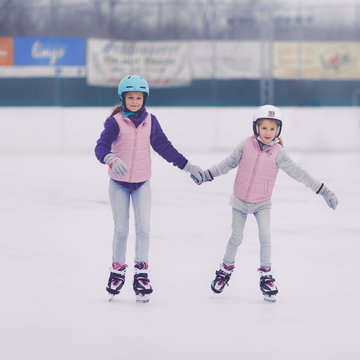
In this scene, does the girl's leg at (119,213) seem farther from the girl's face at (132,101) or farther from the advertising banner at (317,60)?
the advertising banner at (317,60)

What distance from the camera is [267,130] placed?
4082 millimetres

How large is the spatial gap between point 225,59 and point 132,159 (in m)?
12.9

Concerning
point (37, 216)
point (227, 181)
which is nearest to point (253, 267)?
point (37, 216)

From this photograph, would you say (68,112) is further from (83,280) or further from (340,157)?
(83,280)

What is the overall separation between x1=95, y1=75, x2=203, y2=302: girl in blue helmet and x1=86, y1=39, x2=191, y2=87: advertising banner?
12509 mm

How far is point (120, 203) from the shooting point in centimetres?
420

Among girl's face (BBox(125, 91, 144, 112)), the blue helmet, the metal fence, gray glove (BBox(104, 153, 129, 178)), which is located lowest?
gray glove (BBox(104, 153, 129, 178))

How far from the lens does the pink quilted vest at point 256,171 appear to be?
412cm

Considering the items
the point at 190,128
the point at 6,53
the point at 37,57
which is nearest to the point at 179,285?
the point at 190,128

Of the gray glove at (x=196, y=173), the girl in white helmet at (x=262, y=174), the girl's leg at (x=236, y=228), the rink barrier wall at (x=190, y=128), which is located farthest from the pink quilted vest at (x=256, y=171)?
the rink barrier wall at (x=190, y=128)

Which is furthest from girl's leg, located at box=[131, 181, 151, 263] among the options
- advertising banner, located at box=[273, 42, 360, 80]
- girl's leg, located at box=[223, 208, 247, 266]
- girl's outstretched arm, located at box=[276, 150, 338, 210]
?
advertising banner, located at box=[273, 42, 360, 80]

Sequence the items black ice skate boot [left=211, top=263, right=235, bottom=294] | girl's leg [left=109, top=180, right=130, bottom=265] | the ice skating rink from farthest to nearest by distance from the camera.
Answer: black ice skate boot [left=211, top=263, right=235, bottom=294]
girl's leg [left=109, top=180, right=130, bottom=265]
the ice skating rink

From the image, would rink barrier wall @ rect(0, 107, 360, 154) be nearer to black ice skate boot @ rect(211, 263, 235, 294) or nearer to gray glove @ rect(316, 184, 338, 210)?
black ice skate boot @ rect(211, 263, 235, 294)

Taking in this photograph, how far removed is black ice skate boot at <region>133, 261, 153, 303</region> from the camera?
13.8ft
